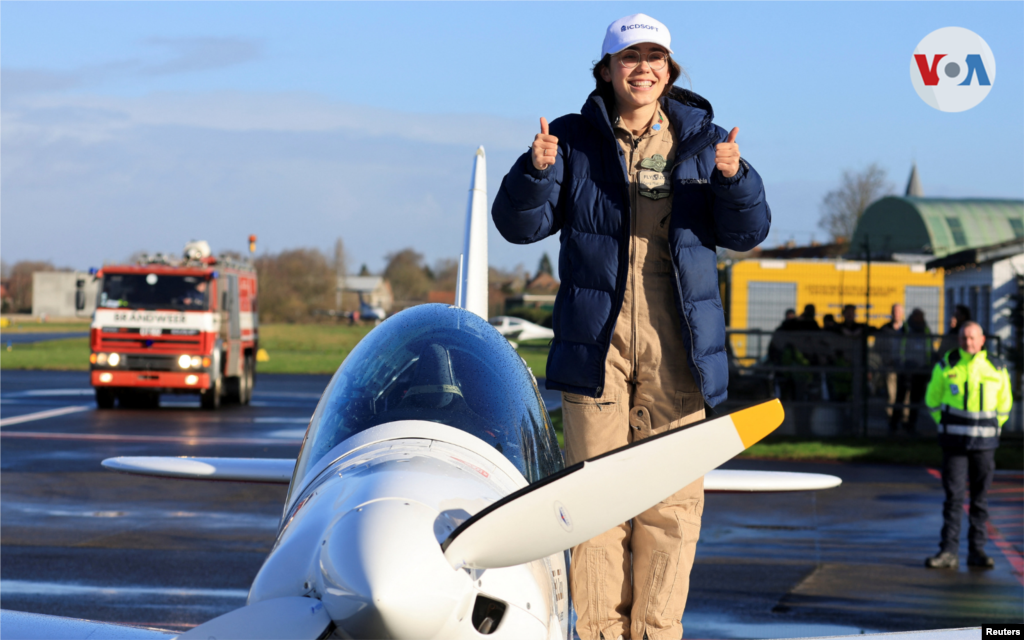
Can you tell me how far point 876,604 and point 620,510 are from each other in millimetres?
3862

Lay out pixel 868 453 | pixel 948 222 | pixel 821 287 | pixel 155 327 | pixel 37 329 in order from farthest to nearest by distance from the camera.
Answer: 1. pixel 37 329
2. pixel 948 222
3. pixel 821 287
4. pixel 155 327
5. pixel 868 453

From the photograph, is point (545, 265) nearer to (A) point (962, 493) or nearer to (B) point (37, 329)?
(B) point (37, 329)

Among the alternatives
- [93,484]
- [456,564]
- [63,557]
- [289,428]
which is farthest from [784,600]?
[289,428]

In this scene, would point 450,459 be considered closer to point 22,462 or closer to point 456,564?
point 456,564

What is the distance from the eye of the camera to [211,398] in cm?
1692

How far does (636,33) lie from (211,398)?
49.7 feet

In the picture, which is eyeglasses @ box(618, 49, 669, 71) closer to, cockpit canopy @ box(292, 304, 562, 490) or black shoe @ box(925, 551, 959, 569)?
cockpit canopy @ box(292, 304, 562, 490)

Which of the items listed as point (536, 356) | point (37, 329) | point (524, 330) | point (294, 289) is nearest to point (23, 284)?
point (37, 329)

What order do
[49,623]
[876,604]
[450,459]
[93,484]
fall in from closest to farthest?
[450,459] → [49,623] → [876,604] → [93,484]

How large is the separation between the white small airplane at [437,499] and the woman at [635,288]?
0.83 ft

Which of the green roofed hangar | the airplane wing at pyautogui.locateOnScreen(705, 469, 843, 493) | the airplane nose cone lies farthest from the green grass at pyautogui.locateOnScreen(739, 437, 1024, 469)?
the green roofed hangar

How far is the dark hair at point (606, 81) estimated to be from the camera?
313cm

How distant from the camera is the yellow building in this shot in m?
21.9

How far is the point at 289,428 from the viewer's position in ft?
46.9
